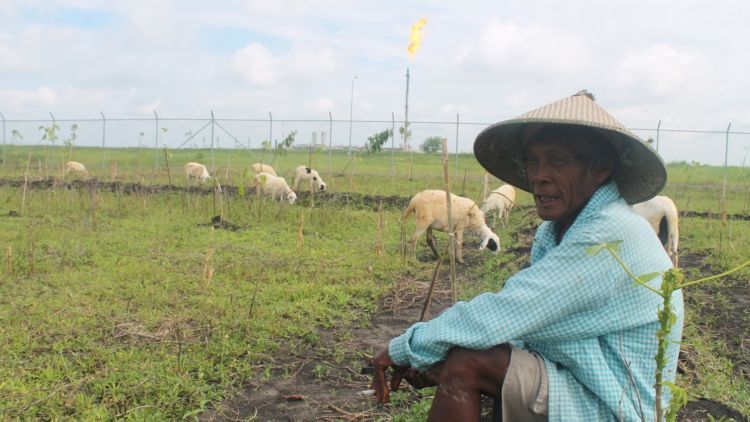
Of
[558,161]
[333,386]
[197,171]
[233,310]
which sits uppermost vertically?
[558,161]

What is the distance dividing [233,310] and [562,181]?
129 inches

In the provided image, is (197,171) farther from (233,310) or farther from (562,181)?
(562,181)

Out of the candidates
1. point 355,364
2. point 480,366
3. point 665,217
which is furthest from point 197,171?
point 480,366

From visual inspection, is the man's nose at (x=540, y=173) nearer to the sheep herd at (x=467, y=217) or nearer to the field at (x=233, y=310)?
the field at (x=233, y=310)

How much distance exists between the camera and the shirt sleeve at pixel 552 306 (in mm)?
2020

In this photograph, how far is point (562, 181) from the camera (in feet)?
7.54

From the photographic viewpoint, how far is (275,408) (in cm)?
350

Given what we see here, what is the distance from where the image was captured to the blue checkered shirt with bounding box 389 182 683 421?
203 cm

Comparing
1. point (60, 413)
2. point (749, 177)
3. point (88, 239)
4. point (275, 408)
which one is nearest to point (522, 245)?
point (88, 239)

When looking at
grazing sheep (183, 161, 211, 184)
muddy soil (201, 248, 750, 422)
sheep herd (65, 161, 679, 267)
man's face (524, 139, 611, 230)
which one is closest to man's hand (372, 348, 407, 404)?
muddy soil (201, 248, 750, 422)

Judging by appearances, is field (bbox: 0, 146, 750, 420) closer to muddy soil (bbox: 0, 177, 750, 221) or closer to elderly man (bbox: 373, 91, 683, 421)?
elderly man (bbox: 373, 91, 683, 421)

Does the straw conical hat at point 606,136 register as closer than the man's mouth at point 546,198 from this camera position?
Yes

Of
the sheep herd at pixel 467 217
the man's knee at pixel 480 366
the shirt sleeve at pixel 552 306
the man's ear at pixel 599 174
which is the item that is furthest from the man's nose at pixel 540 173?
the sheep herd at pixel 467 217

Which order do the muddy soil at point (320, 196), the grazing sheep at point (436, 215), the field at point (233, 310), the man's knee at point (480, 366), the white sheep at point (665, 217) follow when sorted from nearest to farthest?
the man's knee at point (480, 366), the field at point (233, 310), the white sheep at point (665, 217), the grazing sheep at point (436, 215), the muddy soil at point (320, 196)
